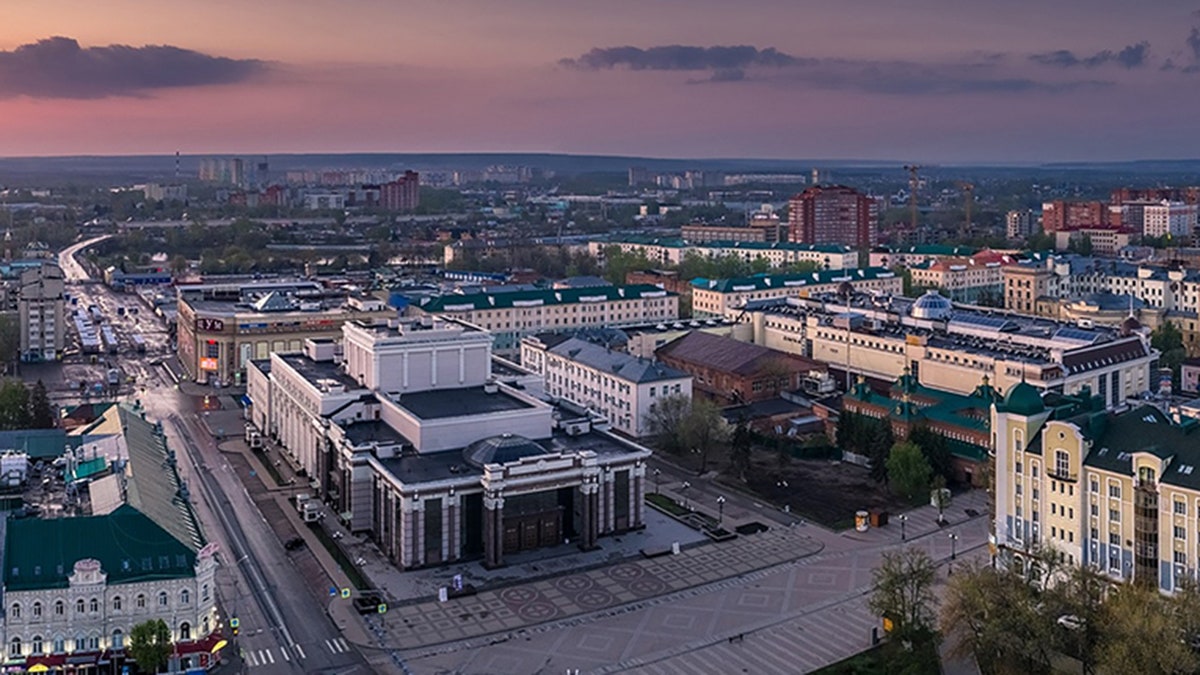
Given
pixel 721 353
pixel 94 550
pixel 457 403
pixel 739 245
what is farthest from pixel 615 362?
pixel 739 245

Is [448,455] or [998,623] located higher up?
[448,455]

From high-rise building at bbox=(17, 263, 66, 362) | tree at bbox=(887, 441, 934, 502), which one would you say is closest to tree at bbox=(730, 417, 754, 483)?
tree at bbox=(887, 441, 934, 502)

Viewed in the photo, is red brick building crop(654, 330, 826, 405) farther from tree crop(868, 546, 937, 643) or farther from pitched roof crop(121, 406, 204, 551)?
pitched roof crop(121, 406, 204, 551)

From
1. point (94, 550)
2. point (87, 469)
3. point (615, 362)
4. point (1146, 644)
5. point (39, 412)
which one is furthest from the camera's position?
point (615, 362)

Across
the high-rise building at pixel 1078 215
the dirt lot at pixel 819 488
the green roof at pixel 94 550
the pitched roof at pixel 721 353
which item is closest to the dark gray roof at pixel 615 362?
the pitched roof at pixel 721 353

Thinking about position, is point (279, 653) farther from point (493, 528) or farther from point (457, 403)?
point (457, 403)

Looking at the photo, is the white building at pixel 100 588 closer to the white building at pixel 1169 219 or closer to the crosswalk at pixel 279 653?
the crosswalk at pixel 279 653
